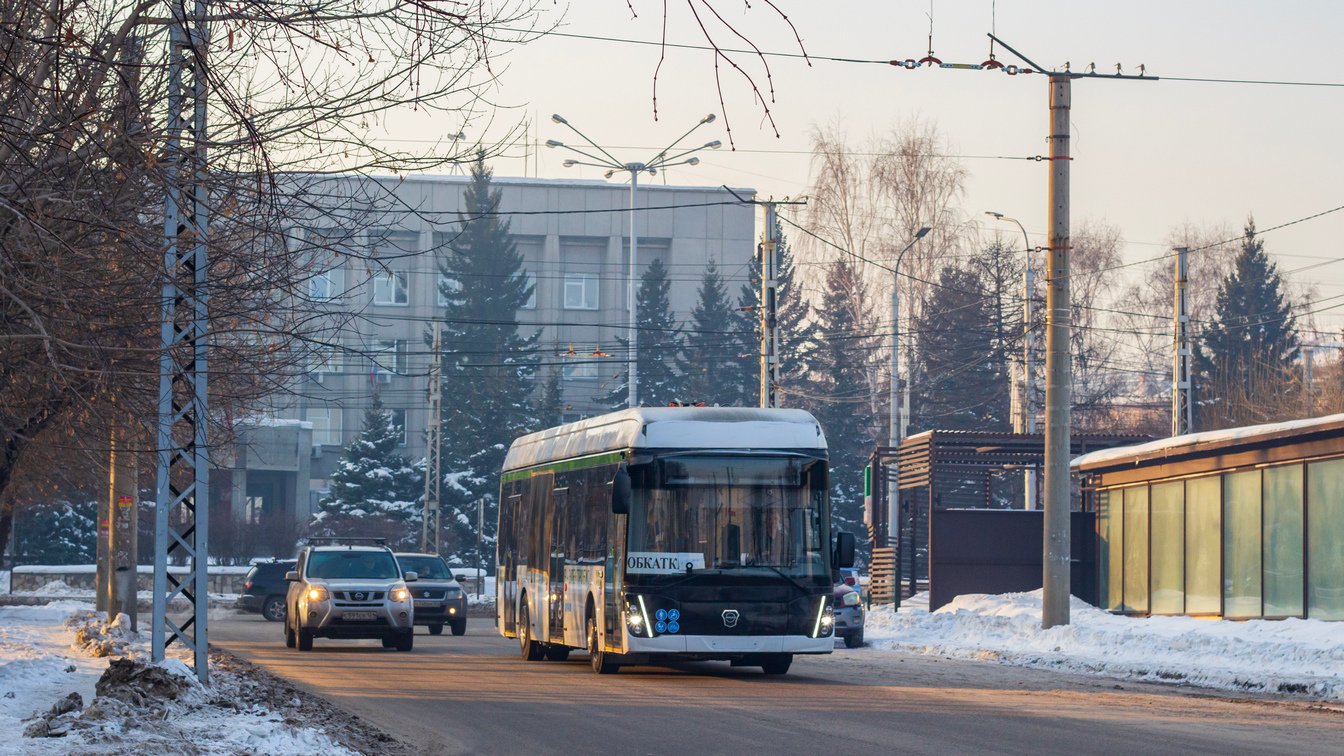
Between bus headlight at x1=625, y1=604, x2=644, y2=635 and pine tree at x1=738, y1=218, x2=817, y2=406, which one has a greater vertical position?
pine tree at x1=738, y1=218, x2=817, y2=406

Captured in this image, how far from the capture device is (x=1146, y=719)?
13961 millimetres

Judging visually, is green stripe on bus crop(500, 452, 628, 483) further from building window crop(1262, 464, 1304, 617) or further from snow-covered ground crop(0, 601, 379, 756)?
building window crop(1262, 464, 1304, 617)

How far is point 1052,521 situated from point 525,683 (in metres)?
10.3

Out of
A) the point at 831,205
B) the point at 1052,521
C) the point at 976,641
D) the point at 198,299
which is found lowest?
the point at 976,641

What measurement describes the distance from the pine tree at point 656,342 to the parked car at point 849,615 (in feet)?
205

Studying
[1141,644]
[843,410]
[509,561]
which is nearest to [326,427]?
[843,410]

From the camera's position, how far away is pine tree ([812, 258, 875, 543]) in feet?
258

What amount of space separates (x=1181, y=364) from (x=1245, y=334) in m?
43.6

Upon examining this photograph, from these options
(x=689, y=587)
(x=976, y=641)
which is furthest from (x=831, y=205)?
(x=689, y=587)

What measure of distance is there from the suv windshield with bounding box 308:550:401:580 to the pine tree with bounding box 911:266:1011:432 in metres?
45.9

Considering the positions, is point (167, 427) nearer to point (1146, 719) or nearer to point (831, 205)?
point (1146, 719)

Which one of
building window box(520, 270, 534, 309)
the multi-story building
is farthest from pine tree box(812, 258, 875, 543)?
building window box(520, 270, 534, 309)

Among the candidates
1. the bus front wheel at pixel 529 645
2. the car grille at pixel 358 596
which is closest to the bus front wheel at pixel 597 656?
the bus front wheel at pixel 529 645

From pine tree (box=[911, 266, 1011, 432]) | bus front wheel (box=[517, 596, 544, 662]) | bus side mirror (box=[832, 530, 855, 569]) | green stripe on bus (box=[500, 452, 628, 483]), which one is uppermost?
pine tree (box=[911, 266, 1011, 432])
